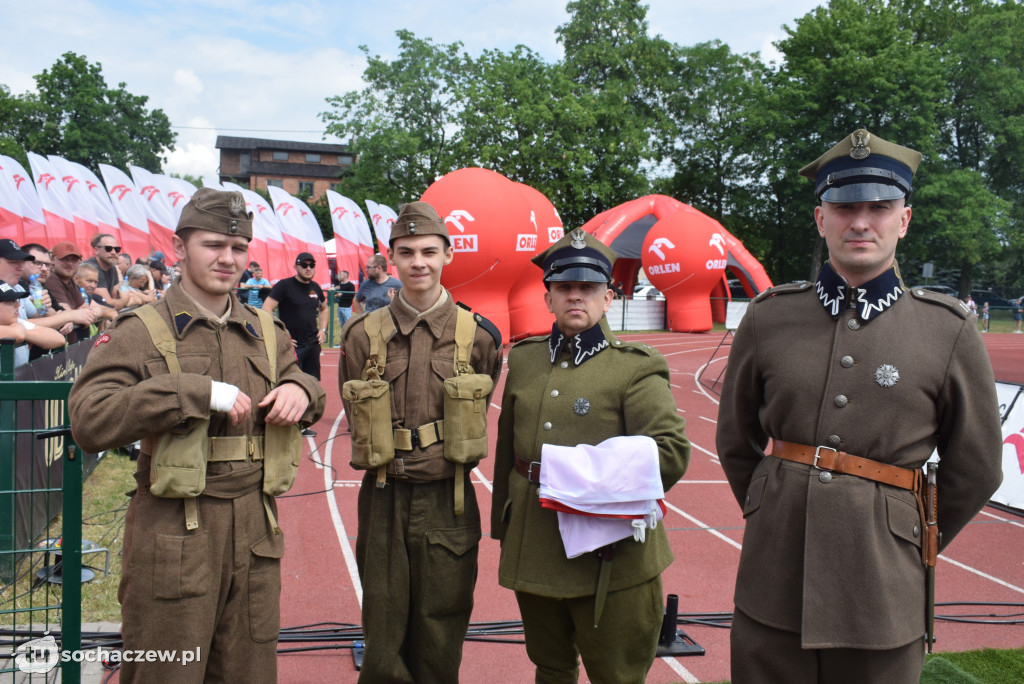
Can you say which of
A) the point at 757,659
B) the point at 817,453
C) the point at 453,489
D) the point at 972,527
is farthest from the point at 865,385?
the point at 972,527

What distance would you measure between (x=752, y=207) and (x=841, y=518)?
42.3 meters

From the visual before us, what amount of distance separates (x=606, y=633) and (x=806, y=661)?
72 cm

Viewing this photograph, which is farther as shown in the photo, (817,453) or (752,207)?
(752,207)

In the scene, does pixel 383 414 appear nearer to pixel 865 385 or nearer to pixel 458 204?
pixel 865 385

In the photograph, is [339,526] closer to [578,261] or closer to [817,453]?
[578,261]

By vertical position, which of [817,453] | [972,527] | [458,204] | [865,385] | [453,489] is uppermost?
[458,204]

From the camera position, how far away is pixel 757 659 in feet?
8.59

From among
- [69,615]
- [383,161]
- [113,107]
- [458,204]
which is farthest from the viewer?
[113,107]

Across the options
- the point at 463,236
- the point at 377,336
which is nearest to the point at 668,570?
the point at 377,336

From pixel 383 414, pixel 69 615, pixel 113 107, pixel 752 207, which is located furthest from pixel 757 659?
pixel 113 107

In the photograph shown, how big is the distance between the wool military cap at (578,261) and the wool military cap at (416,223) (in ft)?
1.78

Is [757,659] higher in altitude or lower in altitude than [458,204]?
lower

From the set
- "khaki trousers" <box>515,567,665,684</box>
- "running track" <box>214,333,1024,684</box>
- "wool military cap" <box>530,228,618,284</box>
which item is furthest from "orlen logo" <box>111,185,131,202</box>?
"khaki trousers" <box>515,567,665,684</box>

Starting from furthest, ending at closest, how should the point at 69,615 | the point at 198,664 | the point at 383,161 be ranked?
the point at 383,161, the point at 69,615, the point at 198,664
